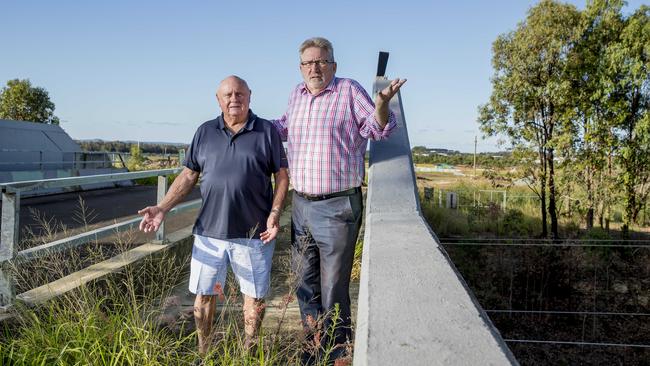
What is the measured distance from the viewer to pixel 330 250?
281 centimetres

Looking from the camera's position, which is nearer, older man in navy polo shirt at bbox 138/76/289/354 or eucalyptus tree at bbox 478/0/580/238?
older man in navy polo shirt at bbox 138/76/289/354

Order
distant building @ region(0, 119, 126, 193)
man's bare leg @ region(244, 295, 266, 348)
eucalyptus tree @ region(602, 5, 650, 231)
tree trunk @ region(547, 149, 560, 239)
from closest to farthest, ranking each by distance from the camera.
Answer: man's bare leg @ region(244, 295, 266, 348), distant building @ region(0, 119, 126, 193), eucalyptus tree @ region(602, 5, 650, 231), tree trunk @ region(547, 149, 560, 239)

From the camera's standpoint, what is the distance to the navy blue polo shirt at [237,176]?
9.07ft

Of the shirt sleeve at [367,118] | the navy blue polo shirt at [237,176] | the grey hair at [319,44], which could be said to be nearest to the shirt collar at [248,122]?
the navy blue polo shirt at [237,176]

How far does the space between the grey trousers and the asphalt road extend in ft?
20.6

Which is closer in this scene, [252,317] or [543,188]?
[252,317]

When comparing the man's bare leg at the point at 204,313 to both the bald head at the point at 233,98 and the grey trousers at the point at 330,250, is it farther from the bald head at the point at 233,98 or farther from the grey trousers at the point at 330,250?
the bald head at the point at 233,98

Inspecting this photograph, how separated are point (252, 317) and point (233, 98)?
1.11 meters

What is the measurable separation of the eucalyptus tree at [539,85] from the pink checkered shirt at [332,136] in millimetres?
17949

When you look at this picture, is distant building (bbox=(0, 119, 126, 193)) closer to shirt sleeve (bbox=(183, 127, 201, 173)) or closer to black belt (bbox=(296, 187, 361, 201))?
shirt sleeve (bbox=(183, 127, 201, 173))

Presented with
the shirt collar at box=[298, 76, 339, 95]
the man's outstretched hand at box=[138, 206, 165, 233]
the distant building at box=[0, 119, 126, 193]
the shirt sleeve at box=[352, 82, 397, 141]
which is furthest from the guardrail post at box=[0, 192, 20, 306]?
the distant building at box=[0, 119, 126, 193]

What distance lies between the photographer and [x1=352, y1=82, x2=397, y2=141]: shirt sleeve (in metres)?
2.82

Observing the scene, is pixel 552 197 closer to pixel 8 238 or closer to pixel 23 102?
pixel 8 238

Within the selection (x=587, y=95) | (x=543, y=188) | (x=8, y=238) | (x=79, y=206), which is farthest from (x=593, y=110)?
(x=8, y=238)
